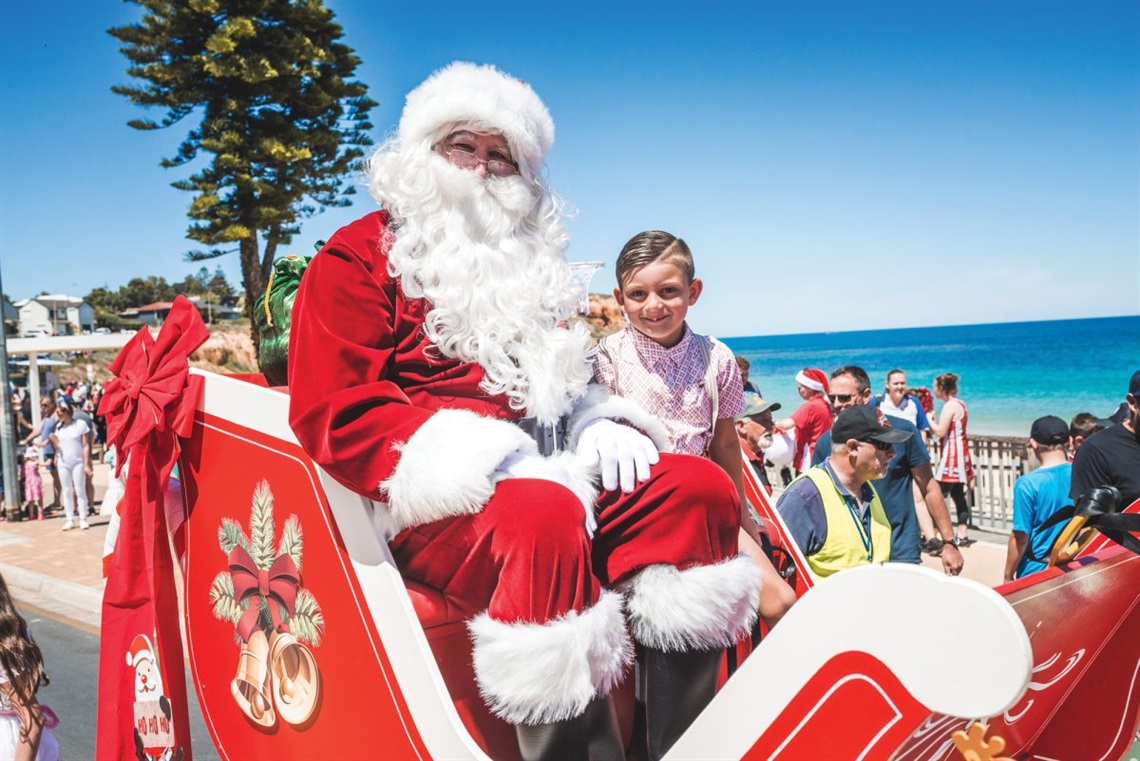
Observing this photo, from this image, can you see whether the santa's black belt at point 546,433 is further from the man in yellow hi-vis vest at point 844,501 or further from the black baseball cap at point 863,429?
the black baseball cap at point 863,429

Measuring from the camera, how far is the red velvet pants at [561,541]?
5.48 feet

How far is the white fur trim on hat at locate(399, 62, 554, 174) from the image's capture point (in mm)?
2168

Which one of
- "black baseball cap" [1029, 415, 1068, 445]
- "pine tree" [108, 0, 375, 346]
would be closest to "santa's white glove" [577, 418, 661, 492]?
"black baseball cap" [1029, 415, 1068, 445]

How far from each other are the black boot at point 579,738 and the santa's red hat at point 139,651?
1233 millimetres

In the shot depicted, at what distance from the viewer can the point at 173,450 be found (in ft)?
7.78

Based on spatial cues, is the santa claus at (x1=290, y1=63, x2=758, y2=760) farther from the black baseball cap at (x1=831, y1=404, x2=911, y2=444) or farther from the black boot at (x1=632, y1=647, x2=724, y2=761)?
the black baseball cap at (x1=831, y1=404, x2=911, y2=444)

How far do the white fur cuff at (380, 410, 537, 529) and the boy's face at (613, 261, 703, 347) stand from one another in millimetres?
829

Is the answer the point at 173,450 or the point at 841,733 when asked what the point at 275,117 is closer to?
the point at 173,450

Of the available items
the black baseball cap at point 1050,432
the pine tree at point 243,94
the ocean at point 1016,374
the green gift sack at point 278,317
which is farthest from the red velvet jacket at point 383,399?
the ocean at point 1016,374

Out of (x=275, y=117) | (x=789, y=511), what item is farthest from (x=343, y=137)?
(x=789, y=511)

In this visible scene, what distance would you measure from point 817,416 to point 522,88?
14.9ft

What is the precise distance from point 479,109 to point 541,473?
0.97m

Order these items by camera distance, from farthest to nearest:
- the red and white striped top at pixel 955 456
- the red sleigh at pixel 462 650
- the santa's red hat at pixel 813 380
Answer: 1. the red and white striped top at pixel 955 456
2. the santa's red hat at pixel 813 380
3. the red sleigh at pixel 462 650

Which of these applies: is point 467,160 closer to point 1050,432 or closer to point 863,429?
point 863,429
